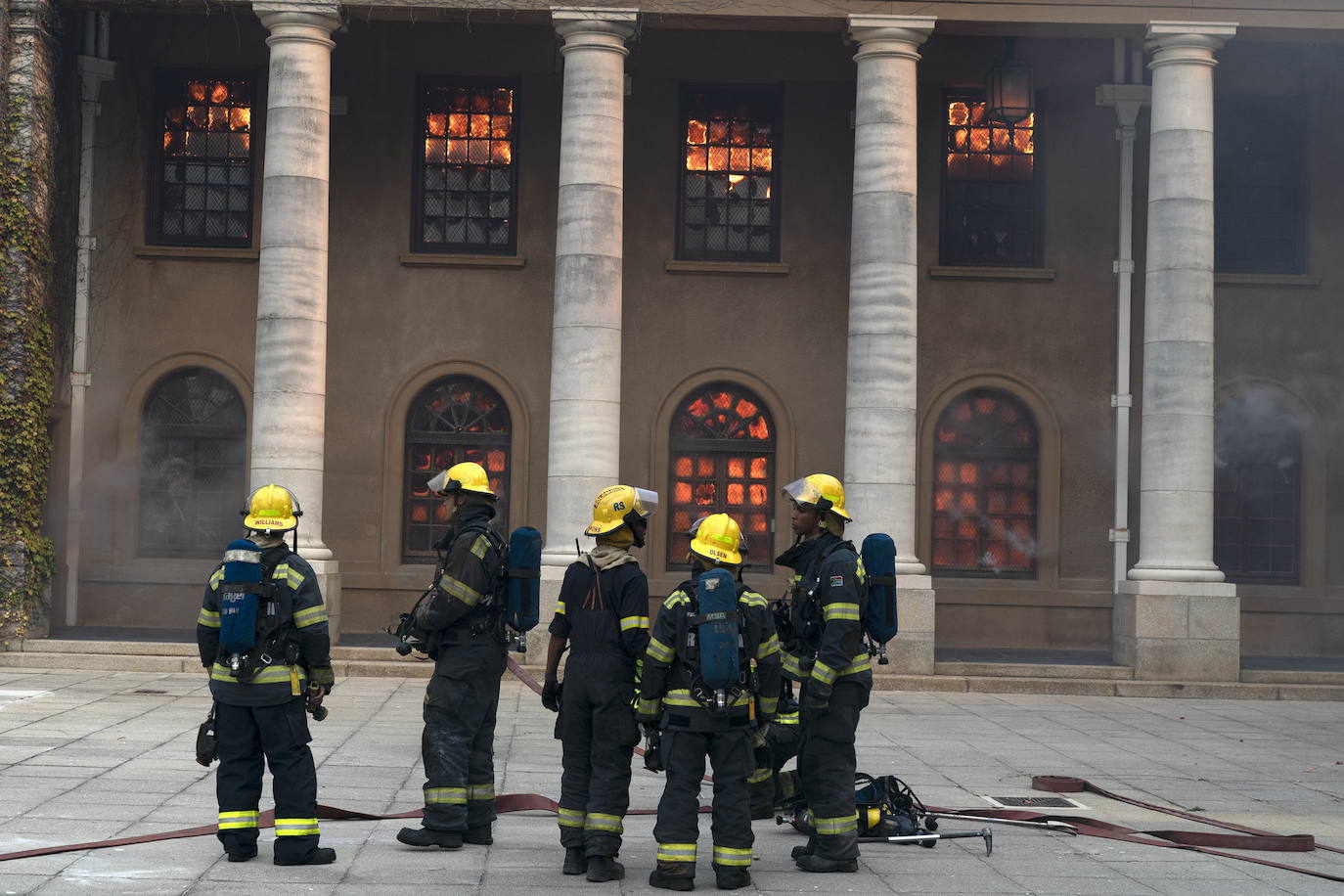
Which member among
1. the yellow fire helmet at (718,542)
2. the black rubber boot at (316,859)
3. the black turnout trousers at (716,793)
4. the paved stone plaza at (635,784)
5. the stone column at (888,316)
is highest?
the stone column at (888,316)

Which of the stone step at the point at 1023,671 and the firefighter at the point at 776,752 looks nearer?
the firefighter at the point at 776,752

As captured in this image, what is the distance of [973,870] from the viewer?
8695mm

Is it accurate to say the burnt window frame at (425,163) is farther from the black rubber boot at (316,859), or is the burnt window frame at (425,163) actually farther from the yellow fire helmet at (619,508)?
the black rubber boot at (316,859)

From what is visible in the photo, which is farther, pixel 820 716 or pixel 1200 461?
pixel 1200 461

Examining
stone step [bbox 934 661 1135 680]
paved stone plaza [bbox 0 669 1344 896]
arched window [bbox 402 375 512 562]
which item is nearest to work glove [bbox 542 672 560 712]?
paved stone plaza [bbox 0 669 1344 896]

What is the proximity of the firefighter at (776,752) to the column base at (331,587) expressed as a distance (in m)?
9.30

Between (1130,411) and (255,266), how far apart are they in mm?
11484

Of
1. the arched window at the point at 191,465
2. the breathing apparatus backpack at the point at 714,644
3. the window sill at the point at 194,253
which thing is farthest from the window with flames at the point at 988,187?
the breathing apparatus backpack at the point at 714,644

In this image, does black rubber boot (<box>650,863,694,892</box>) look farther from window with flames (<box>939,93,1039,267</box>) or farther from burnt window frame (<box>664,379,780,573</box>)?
window with flames (<box>939,93,1039,267</box>)

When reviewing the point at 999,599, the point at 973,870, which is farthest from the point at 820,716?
the point at 999,599

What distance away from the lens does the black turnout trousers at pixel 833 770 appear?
8648 millimetres

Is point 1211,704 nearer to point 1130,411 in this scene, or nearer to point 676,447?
point 1130,411

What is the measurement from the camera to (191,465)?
21219 mm

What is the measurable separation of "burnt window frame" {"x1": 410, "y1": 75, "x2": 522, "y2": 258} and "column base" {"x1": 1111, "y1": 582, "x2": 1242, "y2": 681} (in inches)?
364
